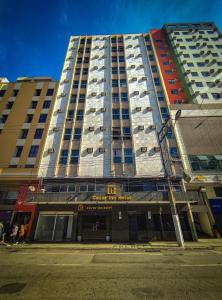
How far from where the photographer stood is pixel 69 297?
4.10 metres

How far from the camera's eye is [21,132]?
23516mm

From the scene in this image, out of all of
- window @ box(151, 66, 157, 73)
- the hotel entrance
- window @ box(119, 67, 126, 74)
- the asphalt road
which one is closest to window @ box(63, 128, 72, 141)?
the hotel entrance

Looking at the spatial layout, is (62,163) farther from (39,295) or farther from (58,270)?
(39,295)

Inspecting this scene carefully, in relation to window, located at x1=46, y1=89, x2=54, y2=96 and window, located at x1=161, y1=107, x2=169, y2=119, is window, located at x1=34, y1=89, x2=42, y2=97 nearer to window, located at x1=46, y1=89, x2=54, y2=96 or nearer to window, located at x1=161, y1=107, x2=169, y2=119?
window, located at x1=46, y1=89, x2=54, y2=96

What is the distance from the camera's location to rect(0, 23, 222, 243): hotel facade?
17.2 metres

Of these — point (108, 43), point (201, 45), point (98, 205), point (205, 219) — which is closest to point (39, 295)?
point (98, 205)

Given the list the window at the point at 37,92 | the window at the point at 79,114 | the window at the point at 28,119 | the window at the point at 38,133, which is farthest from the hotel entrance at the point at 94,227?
the window at the point at 37,92

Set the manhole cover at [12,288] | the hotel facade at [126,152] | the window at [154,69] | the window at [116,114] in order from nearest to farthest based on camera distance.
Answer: the manhole cover at [12,288], the hotel facade at [126,152], the window at [116,114], the window at [154,69]

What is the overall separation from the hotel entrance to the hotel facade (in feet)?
0.34

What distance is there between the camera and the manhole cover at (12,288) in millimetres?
4445

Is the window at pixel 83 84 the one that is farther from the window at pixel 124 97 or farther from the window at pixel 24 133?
the window at pixel 24 133

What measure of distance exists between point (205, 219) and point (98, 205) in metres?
A: 14.2

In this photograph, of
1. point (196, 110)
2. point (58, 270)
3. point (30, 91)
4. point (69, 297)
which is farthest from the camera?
point (30, 91)

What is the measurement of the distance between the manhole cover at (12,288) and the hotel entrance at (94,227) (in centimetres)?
1328
